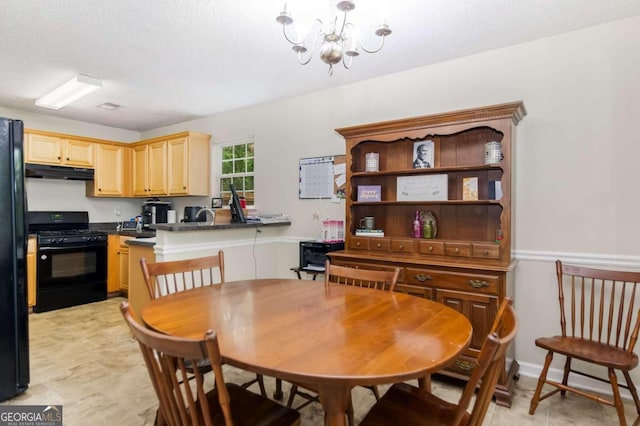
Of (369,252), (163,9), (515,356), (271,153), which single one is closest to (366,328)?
(369,252)

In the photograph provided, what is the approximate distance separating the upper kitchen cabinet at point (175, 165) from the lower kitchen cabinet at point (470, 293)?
130 inches

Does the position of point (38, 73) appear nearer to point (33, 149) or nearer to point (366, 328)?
point (33, 149)

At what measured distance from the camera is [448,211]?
2938 mm

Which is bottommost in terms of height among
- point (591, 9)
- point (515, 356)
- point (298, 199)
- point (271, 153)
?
point (515, 356)

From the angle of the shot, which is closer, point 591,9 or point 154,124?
point 591,9

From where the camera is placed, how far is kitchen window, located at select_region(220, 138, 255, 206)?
4.59 metres

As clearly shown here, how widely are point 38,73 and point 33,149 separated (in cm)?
157

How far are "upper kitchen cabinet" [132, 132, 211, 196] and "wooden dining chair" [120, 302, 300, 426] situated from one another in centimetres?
374

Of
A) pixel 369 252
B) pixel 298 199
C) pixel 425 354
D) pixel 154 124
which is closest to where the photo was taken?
pixel 425 354

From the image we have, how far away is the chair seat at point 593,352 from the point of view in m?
1.89

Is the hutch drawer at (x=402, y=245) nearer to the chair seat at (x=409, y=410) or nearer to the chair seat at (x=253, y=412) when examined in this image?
the chair seat at (x=409, y=410)

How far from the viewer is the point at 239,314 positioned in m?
1.54

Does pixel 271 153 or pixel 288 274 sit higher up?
pixel 271 153

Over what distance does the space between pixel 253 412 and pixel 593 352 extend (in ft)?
6.47
